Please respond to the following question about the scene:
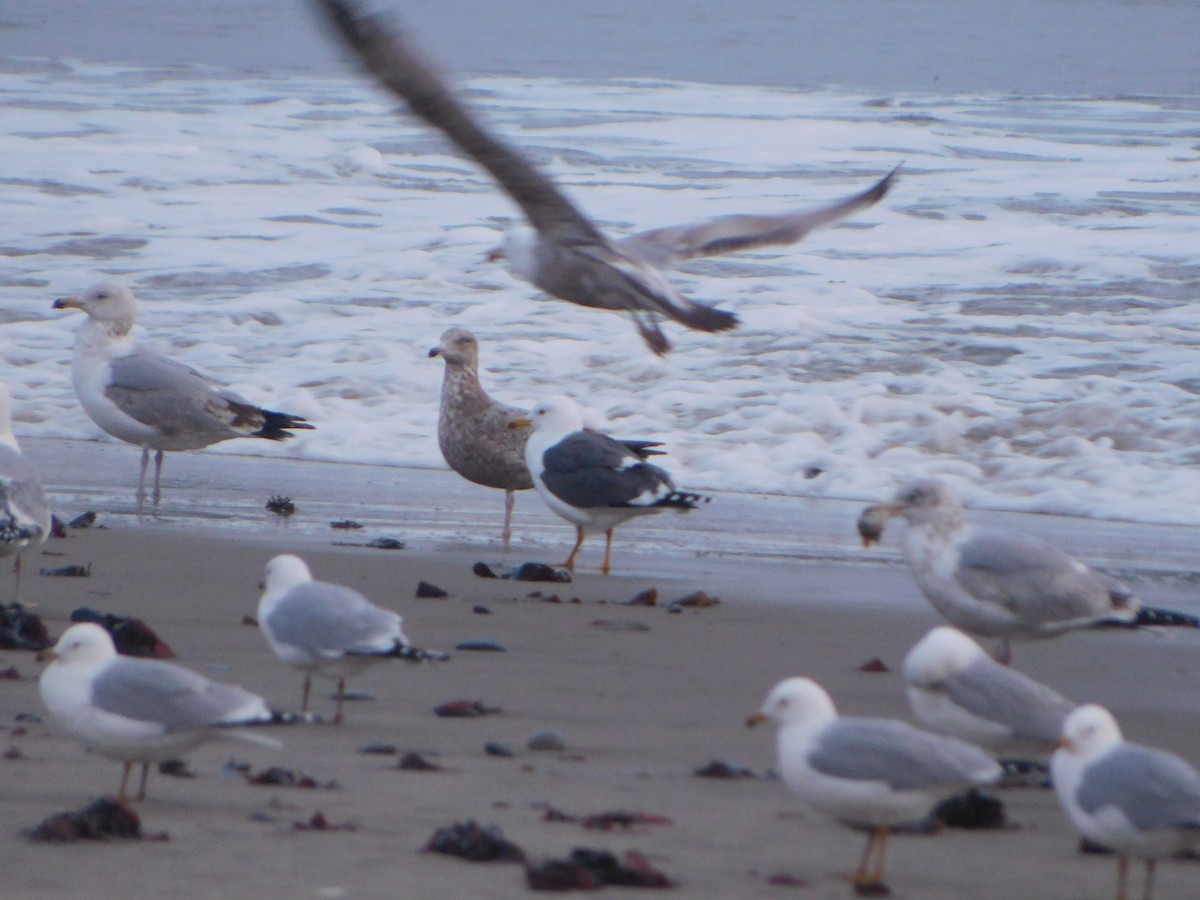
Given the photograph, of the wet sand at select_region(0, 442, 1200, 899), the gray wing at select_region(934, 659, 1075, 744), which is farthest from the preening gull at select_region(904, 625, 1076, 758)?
the wet sand at select_region(0, 442, 1200, 899)

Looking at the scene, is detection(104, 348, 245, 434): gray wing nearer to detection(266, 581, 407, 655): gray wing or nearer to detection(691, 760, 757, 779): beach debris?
detection(266, 581, 407, 655): gray wing

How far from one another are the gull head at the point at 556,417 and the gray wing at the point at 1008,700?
11.7 ft

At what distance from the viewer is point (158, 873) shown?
268 centimetres

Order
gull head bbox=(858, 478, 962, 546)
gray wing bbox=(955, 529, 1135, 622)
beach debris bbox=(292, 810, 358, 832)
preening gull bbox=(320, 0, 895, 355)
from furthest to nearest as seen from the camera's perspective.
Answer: preening gull bbox=(320, 0, 895, 355) → gull head bbox=(858, 478, 962, 546) → gray wing bbox=(955, 529, 1135, 622) → beach debris bbox=(292, 810, 358, 832)

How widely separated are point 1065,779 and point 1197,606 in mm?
3174

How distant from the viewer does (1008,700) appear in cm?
337

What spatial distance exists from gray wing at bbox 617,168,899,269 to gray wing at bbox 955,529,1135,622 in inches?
120

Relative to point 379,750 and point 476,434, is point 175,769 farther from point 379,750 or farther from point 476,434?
point 476,434

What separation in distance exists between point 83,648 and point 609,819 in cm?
105

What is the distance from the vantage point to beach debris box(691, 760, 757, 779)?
3.44m

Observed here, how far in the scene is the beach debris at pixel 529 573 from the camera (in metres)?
5.94

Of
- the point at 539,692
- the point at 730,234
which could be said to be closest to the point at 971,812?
the point at 539,692

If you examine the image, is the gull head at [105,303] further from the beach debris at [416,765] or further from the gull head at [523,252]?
the beach debris at [416,765]

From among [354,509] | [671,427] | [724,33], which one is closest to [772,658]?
[354,509]
